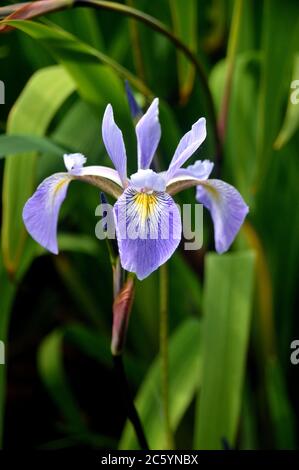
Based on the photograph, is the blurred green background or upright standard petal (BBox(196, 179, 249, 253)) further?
the blurred green background

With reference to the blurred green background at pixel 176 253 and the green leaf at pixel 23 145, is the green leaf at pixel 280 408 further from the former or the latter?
the green leaf at pixel 23 145

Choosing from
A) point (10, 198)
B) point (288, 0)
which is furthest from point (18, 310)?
point (288, 0)

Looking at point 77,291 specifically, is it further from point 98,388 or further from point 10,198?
point 10,198

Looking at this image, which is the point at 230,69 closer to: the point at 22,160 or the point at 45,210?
the point at 22,160

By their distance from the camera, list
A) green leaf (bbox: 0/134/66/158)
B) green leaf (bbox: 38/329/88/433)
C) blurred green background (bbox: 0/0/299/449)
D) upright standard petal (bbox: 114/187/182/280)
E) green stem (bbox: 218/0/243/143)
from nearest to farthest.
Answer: upright standard petal (bbox: 114/187/182/280) → green leaf (bbox: 0/134/66/158) → blurred green background (bbox: 0/0/299/449) → green stem (bbox: 218/0/243/143) → green leaf (bbox: 38/329/88/433)

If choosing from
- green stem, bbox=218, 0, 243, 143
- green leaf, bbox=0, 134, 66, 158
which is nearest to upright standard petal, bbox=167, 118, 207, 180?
green leaf, bbox=0, 134, 66, 158

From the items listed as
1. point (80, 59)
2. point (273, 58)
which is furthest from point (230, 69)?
point (80, 59)

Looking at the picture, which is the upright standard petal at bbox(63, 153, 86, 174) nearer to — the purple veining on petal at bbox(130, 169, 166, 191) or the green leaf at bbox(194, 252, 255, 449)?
the purple veining on petal at bbox(130, 169, 166, 191)

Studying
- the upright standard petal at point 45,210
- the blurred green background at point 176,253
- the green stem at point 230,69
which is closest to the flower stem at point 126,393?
the upright standard petal at point 45,210

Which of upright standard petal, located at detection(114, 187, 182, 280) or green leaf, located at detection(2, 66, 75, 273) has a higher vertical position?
green leaf, located at detection(2, 66, 75, 273)
